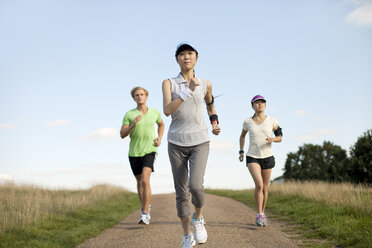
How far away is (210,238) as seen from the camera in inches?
259

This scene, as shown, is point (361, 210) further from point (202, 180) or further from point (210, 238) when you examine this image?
point (202, 180)

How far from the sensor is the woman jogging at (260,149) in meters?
7.97

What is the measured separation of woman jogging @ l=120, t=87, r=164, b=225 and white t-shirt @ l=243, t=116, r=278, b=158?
6.82 feet

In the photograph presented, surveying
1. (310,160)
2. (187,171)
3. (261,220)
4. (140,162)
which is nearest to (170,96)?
(187,171)

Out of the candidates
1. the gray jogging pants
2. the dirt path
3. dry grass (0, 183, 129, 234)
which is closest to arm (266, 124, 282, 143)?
the dirt path

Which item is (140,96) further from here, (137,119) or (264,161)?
(264,161)

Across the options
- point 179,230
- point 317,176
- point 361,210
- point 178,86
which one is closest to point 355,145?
point 317,176

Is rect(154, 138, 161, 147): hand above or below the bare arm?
below

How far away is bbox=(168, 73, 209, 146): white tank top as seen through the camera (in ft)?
16.2

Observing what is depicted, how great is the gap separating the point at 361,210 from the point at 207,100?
4.98 metres

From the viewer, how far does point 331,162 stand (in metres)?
48.0

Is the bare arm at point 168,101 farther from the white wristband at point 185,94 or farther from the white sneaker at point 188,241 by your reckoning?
the white sneaker at point 188,241

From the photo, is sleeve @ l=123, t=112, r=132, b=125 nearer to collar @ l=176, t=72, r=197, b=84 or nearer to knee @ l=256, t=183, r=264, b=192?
knee @ l=256, t=183, r=264, b=192

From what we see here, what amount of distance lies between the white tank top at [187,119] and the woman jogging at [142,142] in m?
3.28
